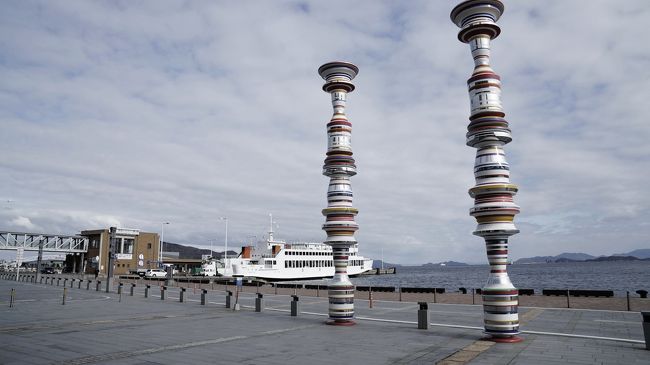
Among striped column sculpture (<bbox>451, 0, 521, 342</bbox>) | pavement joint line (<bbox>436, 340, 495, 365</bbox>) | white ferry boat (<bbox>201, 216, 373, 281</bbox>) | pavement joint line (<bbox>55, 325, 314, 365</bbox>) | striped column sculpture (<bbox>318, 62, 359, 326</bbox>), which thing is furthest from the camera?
white ferry boat (<bbox>201, 216, 373, 281</bbox>)

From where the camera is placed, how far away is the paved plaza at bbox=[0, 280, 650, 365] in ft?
38.0

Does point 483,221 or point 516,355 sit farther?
point 483,221

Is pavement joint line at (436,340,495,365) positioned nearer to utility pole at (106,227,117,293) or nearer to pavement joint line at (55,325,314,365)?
pavement joint line at (55,325,314,365)

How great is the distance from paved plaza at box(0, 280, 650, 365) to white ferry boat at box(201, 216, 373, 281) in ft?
199

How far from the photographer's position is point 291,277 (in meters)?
88.2

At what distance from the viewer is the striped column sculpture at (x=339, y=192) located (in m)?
18.8

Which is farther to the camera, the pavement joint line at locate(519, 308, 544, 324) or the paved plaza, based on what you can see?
the pavement joint line at locate(519, 308, 544, 324)

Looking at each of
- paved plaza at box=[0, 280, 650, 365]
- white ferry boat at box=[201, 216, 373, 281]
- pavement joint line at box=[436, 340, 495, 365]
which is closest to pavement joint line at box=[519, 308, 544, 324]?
paved plaza at box=[0, 280, 650, 365]

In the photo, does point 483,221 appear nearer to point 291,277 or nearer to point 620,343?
point 620,343

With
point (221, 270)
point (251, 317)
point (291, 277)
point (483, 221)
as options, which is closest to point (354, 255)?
point (291, 277)

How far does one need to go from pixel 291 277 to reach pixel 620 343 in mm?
77492

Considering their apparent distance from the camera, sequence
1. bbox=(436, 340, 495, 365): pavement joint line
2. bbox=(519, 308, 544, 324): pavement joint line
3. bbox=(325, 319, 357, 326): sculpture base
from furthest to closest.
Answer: bbox=(519, 308, 544, 324): pavement joint line, bbox=(325, 319, 357, 326): sculpture base, bbox=(436, 340, 495, 365): pavement joint line

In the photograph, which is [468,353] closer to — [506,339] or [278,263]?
[506,339]

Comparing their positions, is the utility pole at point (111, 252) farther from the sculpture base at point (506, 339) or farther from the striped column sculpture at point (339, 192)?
the sculpture base at point (506, 339)
